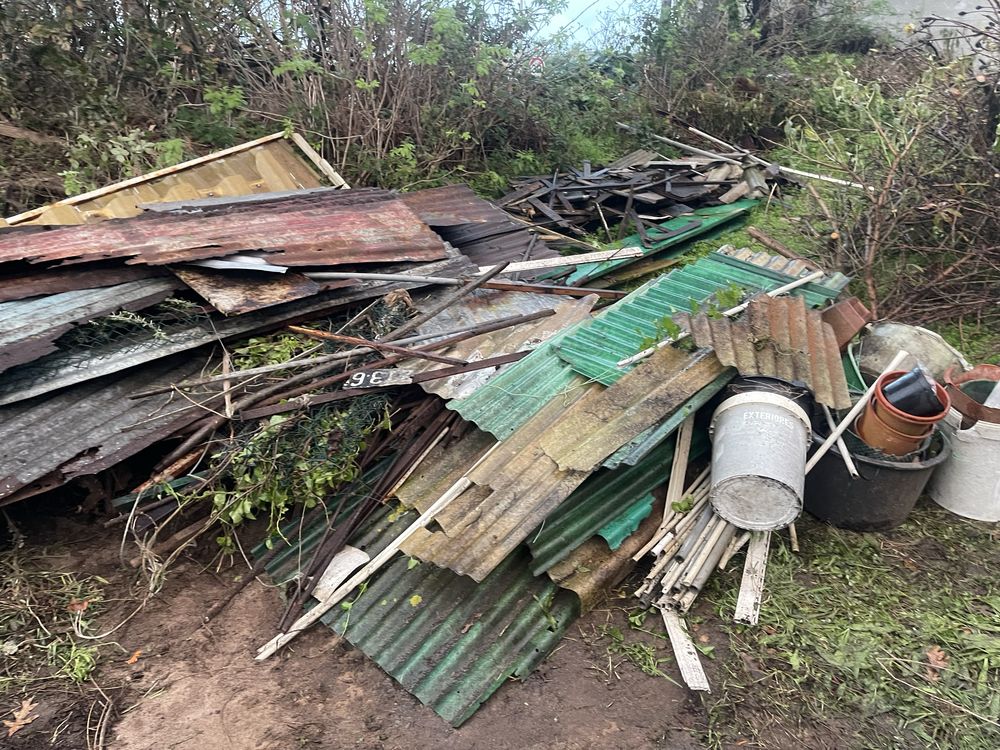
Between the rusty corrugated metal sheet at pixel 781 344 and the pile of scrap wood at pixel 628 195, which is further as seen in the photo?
the pile of scrap wood at pixel 628 195

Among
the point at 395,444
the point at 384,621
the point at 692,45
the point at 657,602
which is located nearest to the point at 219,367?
the point at 395,444

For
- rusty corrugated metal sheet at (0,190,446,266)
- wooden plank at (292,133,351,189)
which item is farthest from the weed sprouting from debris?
wooden plank at (292,133,351,189)

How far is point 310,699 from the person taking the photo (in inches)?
152

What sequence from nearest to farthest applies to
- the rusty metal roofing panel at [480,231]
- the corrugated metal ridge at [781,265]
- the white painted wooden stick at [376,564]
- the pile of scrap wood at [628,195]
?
the white painted wooden stick at [376,564] < the corrugated metal ridge at [781,265] < the rusty metal roofing panel at [480,231] < the pile of scrap wood at [628,195]

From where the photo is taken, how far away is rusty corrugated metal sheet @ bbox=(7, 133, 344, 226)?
6.95 meters

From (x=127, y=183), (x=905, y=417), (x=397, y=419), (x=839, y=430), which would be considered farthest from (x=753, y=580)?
(x=127, y=183)

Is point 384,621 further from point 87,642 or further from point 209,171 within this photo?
point 209,171

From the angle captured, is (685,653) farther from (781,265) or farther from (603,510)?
(781,265)

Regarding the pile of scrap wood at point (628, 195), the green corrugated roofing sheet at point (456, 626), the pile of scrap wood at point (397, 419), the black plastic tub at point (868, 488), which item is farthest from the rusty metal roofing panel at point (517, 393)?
the pile of scrap wood at point (628, 195)

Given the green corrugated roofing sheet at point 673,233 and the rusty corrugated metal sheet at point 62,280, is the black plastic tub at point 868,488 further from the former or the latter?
the rusty corrugated metal sheet at point 62,280

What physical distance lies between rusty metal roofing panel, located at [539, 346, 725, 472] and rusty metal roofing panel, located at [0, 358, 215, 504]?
2673 millimetres

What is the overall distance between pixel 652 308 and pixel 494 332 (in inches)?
57.1

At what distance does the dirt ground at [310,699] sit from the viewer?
3580 mm

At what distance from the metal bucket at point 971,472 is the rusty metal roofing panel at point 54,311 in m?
6.07
